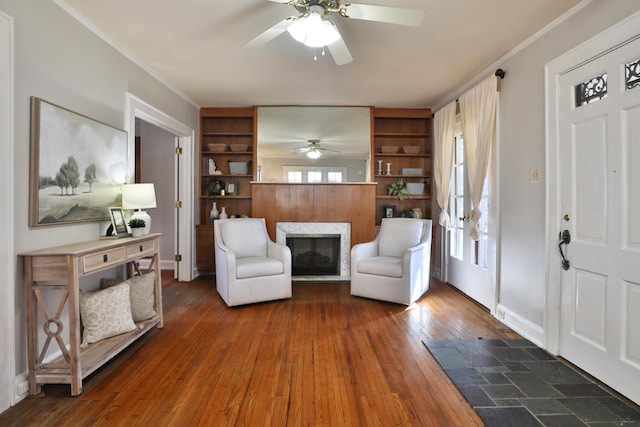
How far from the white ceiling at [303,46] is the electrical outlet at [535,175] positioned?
1.10m

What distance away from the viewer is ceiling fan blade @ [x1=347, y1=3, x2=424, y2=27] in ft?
5.91

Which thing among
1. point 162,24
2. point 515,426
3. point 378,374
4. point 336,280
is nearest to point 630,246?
point 515,426

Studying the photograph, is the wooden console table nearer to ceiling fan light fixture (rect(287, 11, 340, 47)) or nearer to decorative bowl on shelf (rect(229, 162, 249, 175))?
ceiling fan light fixture (rect(287, 11, 340, 47))

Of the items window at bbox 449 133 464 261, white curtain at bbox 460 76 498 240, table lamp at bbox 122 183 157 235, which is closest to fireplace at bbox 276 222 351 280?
window at bbox 449 133 464 261

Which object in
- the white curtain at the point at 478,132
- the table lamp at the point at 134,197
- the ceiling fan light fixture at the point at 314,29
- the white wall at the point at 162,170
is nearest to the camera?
the ceiling fan light fixture at the point at 314,29

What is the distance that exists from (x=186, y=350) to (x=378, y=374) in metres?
1.45

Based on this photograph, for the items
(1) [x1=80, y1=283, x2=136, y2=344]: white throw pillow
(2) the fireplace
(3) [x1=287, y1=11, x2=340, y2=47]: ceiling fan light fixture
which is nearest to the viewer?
(3) [x1=287, y1=11, x2=340, y2=47]: ceiling fan light fixture

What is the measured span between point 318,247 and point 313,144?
155 centimetres

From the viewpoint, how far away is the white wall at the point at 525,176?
2.46 metres

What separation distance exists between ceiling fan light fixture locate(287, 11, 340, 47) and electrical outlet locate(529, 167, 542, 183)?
6.20ft

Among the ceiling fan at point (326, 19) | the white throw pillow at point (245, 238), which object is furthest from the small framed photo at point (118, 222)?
the ceiling fan at point (326, 19)

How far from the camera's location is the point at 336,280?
4.52 meters

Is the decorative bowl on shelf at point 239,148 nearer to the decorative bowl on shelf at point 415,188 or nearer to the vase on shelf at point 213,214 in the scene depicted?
the vase on shelf at point 213,214

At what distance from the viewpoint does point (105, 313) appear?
221cm
